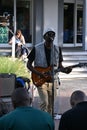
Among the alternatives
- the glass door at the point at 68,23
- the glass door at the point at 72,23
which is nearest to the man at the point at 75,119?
the glass door at the point at 72,23

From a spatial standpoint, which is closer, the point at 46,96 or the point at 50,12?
the point at 46,96

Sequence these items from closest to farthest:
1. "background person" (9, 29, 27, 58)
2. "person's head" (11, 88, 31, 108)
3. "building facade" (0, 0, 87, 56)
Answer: "person's head" (11, 88, 31, 108)
"background person" (9, 29, 27, 58)
"building facade" (0, 0, 87, 56)

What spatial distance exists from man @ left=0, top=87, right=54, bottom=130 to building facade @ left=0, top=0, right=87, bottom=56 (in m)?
16.3

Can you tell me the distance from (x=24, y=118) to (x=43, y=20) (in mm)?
18267

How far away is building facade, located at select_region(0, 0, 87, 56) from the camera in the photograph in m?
21.8

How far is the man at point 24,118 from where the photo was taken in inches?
147

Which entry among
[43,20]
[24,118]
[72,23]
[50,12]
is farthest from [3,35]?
[24,118]

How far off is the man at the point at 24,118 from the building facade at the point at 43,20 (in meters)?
16.3

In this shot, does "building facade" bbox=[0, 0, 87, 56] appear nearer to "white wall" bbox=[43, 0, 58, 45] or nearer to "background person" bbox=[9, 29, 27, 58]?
"white wall" bbox=[43, 0, 58, 45]

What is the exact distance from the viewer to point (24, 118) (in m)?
3.75

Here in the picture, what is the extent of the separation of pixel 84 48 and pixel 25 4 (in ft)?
14.3

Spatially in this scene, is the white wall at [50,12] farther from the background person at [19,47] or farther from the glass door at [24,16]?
the background person at [19,47]

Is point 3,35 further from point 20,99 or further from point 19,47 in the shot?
point 20,99

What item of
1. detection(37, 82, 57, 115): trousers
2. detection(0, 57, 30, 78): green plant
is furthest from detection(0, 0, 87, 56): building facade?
detection(37, 82, 57, 115): trousers
